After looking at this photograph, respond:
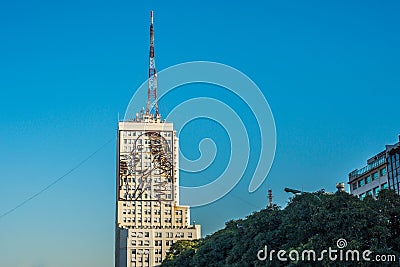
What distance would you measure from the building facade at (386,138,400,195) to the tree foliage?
4337 centimetres

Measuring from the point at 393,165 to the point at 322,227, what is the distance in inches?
2136

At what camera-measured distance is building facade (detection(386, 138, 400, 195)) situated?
8656cm

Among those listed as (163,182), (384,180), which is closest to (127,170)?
(163,182)

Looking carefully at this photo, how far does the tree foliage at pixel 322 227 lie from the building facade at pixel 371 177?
44857mm

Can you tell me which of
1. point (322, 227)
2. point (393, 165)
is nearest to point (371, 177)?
point (393, 165)

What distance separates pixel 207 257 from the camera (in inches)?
2223

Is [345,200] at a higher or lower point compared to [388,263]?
higher

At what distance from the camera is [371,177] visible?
9838 cm

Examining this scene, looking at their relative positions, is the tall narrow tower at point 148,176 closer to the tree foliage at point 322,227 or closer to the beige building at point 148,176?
the beige building at point 148,176

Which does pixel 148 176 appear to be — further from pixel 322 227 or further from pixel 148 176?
pixel 322 227

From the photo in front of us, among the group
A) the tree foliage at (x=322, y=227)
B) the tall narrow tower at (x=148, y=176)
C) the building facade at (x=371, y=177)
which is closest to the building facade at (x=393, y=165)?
the building facade at (x=371, y=177)

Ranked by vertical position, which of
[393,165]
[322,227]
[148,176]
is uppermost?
[148,176]

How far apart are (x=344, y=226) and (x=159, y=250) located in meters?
102

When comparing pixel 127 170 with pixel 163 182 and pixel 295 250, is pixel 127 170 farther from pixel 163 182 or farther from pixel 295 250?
pixel 295 250
